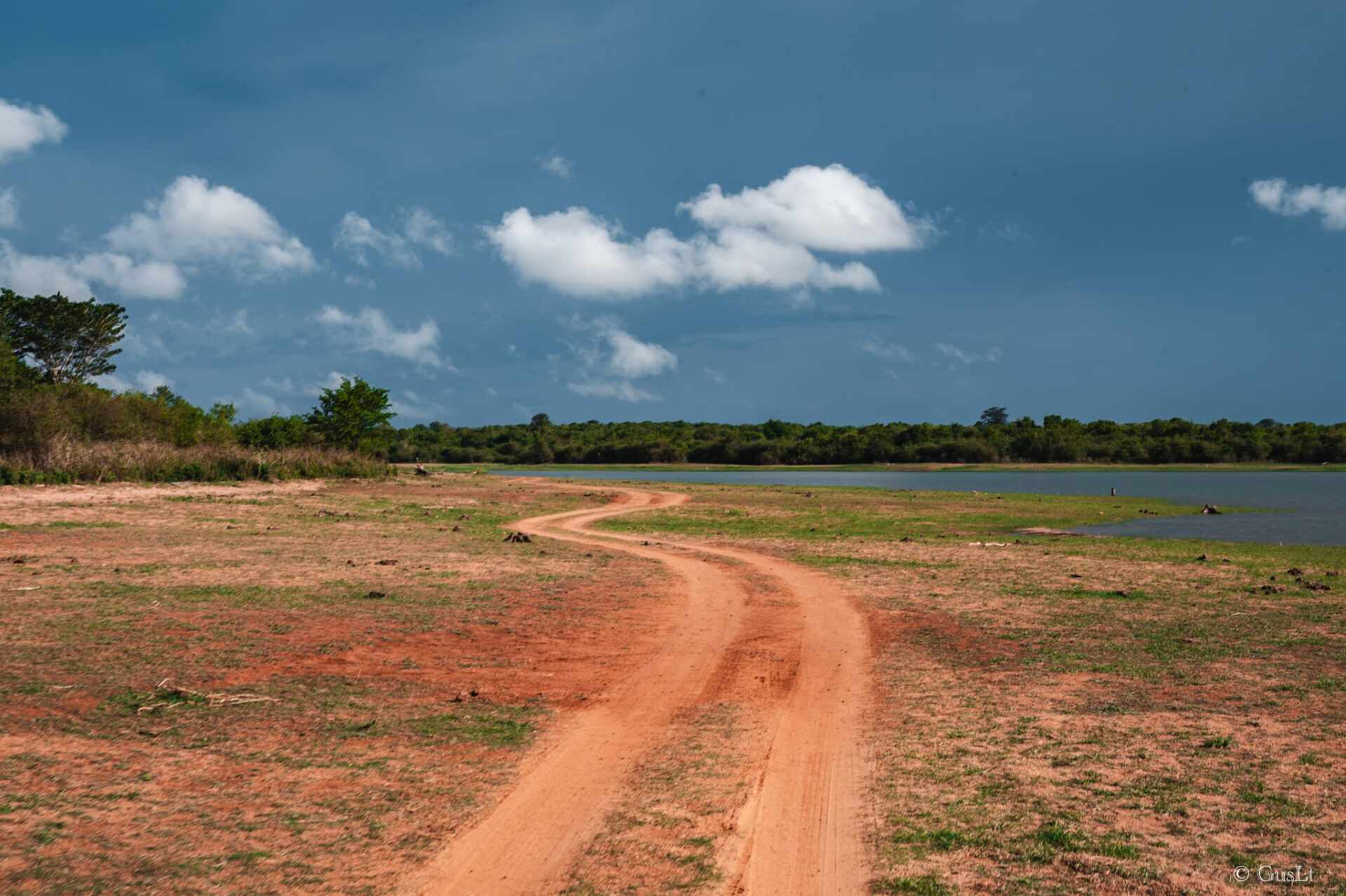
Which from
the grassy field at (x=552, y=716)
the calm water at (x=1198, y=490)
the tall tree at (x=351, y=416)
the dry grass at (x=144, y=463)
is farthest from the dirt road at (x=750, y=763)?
the tall tree at (x=351, y=416)

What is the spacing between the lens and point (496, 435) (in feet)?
629

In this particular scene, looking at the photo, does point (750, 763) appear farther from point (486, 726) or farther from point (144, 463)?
point (144, 463)

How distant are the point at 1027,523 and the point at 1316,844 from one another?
111 ft

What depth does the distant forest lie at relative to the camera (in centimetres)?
12444

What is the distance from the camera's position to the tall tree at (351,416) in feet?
209

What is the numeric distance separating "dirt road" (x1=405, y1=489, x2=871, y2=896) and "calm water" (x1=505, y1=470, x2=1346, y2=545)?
88.4 feet

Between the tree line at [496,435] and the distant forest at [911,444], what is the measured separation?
266 mm

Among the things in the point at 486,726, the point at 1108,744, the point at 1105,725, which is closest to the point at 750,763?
the point at 486,726

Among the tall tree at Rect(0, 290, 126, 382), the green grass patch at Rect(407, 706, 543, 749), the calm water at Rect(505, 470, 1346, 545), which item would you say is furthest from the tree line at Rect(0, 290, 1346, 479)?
the green grass patch at Rect(407, 706, 543, 749)

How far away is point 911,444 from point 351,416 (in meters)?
106

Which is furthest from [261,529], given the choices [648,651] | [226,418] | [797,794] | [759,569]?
[226,418]

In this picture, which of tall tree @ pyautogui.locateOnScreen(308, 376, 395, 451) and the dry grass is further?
tall tree @ pyautogui.locateOnScreen(308, 376, 395, 451)

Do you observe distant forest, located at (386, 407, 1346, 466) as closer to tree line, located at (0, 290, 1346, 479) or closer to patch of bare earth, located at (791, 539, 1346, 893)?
tree line, located at (0, 290, 1346, 479)

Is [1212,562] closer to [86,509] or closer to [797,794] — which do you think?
[797,794]
